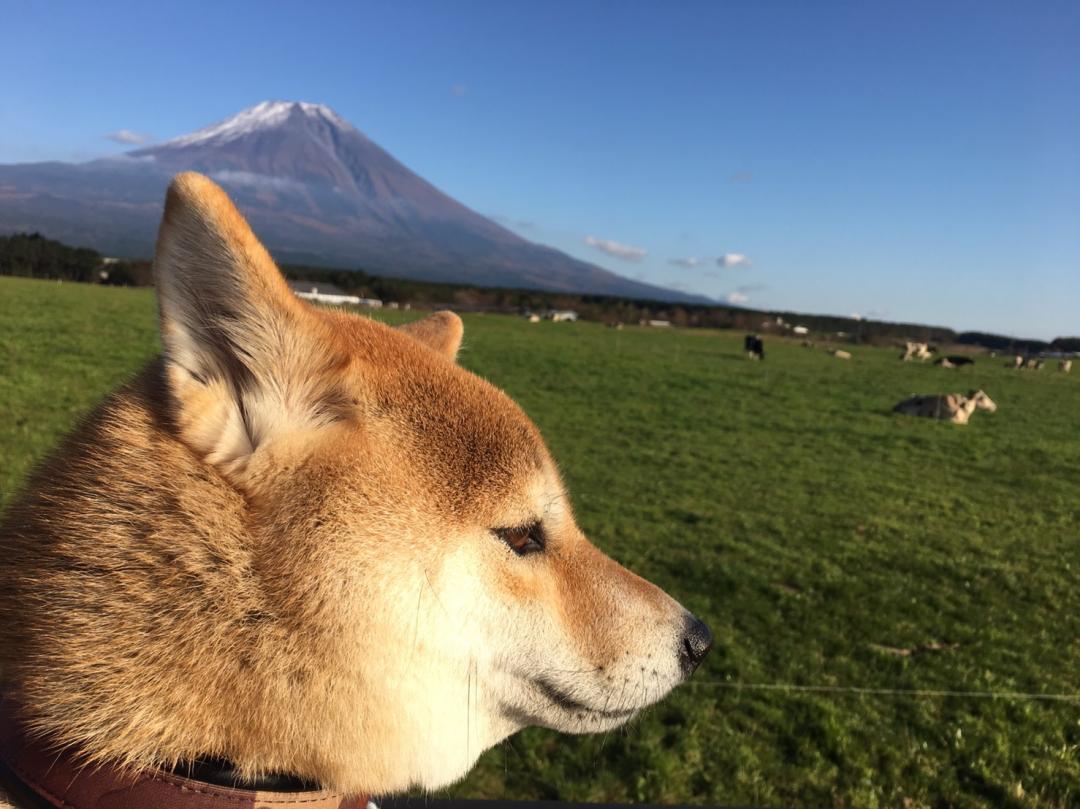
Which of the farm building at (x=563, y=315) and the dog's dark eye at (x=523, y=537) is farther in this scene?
the farm building at (x=563, y=315)

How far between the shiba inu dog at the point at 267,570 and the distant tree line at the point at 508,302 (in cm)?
6658

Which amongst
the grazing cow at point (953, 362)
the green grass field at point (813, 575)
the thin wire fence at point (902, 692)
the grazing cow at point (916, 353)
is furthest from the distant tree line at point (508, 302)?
the thin wire fence at point (902, 692)

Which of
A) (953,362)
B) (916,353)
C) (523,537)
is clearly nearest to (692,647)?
(523,537)

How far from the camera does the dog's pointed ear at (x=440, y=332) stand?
3.04m

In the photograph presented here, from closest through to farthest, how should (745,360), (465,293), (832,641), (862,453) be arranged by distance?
1. (832,641)
2. (862,453)
3. (745,360)
4. (465,293)

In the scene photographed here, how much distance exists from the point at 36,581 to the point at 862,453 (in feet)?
61.7

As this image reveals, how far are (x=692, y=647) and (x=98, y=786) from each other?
1761mm

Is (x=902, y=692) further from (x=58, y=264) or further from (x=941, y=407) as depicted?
(x=58, y=264)

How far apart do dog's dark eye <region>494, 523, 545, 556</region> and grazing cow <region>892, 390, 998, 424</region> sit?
82.0 ft

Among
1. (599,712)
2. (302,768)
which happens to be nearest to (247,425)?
(302,768)

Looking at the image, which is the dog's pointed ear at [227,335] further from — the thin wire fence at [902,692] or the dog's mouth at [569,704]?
the thin wire fence at [902,692]

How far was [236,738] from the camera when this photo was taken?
1.70 metres

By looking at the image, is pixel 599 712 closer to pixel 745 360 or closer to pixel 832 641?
pixel 832 641

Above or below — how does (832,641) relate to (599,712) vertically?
below
